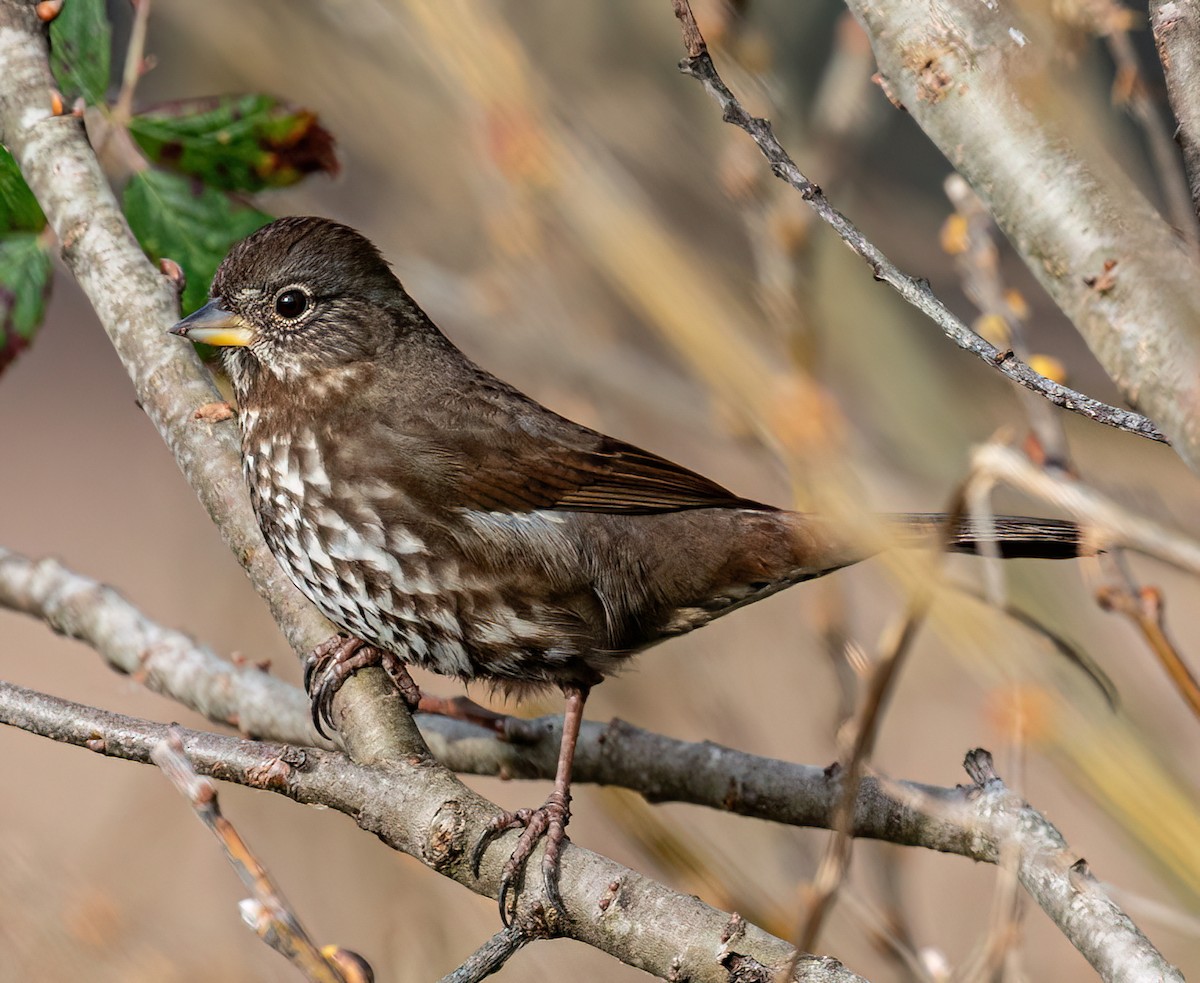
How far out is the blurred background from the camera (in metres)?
2.82

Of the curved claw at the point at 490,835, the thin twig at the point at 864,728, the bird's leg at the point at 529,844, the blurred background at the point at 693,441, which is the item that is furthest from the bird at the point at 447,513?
the thin twig at the point at 864,728

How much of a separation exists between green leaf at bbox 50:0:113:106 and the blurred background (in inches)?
23.0

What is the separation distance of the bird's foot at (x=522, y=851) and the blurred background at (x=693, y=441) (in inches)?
21.5

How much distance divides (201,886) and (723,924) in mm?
4044

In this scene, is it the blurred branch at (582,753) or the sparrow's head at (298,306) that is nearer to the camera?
the blurred branch at (582,753)

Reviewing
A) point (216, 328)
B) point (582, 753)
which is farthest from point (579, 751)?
→ point (216, 328)

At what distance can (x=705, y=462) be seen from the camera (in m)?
5.37

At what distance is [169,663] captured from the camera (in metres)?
3.39

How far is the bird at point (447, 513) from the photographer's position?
10.7 ft

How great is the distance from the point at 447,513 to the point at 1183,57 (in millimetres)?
1982

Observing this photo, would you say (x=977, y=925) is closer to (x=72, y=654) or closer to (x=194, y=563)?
(x=194, y=563)

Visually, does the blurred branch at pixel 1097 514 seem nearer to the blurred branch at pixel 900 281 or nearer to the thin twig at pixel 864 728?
the thin twig at pixel 864 728

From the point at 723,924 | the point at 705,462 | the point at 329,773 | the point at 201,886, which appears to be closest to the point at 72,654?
the point at 201,886

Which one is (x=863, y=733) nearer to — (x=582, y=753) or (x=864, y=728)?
(x=864, y=728)
